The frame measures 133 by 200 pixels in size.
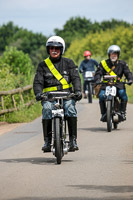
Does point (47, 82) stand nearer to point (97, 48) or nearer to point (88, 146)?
point (88, 146)

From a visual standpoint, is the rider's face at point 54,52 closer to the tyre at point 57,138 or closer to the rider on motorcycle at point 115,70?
the tyre at point 57,138

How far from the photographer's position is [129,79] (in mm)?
14594

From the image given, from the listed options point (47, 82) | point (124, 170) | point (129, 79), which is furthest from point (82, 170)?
point (129, 79)

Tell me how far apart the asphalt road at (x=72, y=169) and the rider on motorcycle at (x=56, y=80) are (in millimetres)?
472

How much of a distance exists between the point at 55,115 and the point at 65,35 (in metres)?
98.9

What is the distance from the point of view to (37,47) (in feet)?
374

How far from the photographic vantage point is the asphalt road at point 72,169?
6.88 meters

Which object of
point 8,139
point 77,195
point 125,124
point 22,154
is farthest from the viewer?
point 125,124

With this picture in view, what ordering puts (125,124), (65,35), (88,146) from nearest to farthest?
1. (88,146)
2. (125,124)
3. (65,35)

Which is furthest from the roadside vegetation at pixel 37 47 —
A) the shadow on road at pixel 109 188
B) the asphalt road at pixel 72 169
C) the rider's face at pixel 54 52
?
the shadow on road at pixel 109 188

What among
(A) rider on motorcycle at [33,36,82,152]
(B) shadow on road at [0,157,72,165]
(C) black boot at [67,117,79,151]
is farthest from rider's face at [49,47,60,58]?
(B) shadow on road at [0,157,72,165]

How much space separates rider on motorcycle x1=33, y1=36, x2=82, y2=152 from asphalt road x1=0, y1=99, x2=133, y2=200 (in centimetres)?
47

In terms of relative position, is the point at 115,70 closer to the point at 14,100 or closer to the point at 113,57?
the point at 113,57

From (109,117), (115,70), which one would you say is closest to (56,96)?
(109,117)
